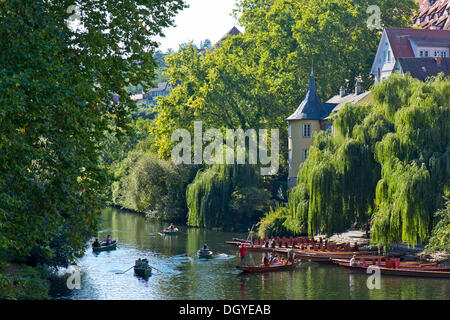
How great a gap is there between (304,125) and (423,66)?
990 centimetres

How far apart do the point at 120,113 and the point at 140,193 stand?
42763 millimetres

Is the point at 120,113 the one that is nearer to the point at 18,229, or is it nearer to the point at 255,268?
the point at 18,229

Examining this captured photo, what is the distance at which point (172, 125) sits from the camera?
59781 mm

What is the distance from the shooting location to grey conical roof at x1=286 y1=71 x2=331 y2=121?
177ft

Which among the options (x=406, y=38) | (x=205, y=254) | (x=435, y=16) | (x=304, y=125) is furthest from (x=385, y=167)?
(x=435, y=16)

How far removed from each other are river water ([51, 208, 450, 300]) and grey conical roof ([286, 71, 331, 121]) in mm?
14841

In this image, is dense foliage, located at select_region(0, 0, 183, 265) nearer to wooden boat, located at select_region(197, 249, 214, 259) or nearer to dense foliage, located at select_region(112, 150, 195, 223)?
wooden boat, located at select_region(197, 249, 214, 259)

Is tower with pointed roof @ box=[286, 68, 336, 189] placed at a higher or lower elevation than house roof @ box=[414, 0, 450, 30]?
lower

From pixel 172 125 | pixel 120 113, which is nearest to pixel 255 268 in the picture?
pixel 120 113

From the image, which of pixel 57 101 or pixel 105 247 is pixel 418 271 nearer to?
pixel 105 247

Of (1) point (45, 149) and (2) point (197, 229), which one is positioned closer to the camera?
(1) point (45, 149)

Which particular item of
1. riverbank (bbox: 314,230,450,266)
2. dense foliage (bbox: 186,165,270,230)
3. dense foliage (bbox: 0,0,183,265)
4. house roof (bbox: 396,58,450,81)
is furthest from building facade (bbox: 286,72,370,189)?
dense foliage (bbox: 0,0,183,265)

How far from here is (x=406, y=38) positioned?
58.9m
